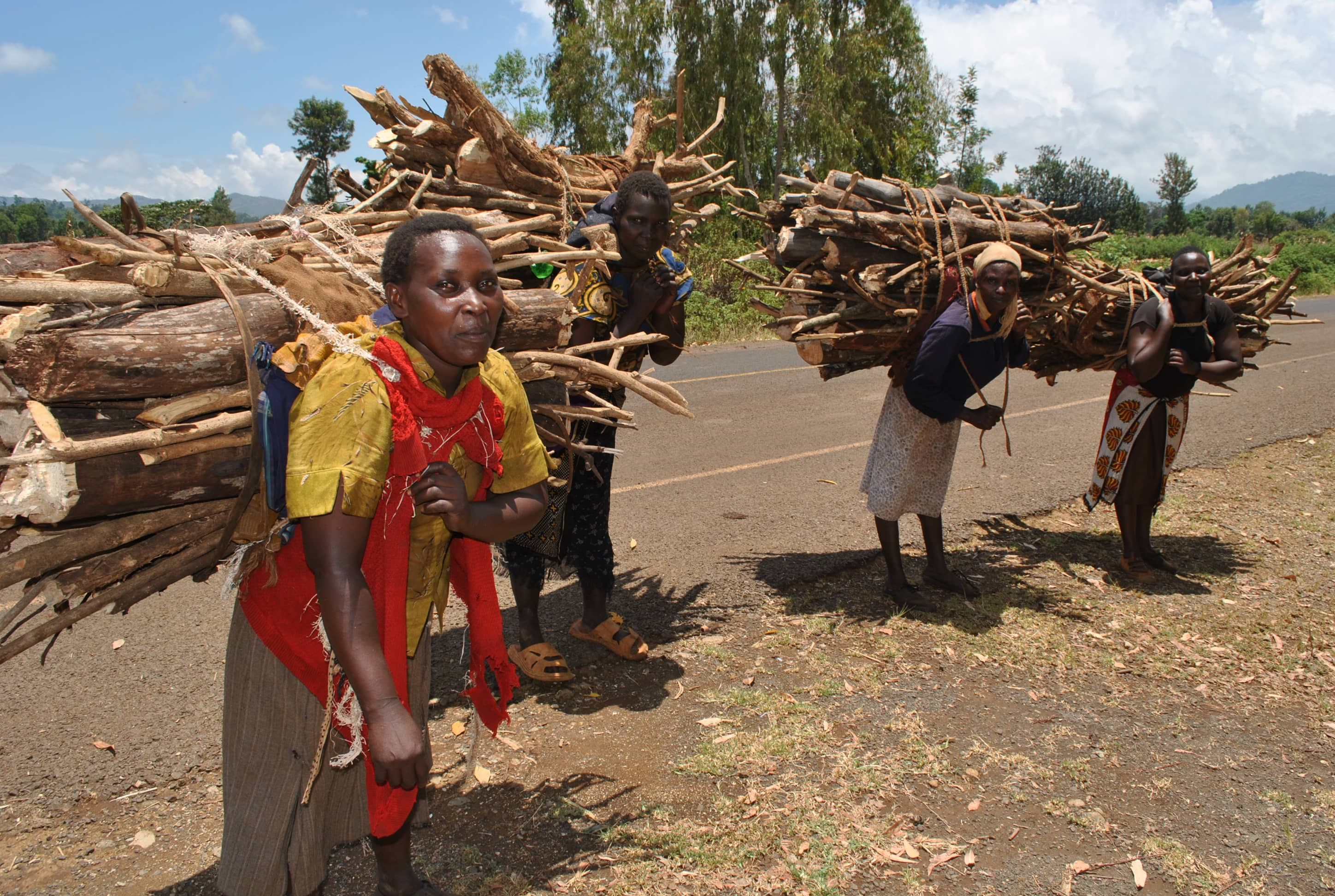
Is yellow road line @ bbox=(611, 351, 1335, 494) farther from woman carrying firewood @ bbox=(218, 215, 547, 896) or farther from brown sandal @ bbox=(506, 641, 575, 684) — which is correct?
woman carrying firewood @ bbox=(218, 215, 547, 896)

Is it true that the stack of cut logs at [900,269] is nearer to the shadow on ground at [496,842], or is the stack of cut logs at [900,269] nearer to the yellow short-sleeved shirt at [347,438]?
the shadow on ground at [496,842]

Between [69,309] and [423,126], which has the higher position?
[423,126]

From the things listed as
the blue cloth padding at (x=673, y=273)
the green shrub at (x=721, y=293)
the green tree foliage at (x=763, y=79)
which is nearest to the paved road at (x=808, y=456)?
the blue cloth padding at (x=673, y=273)

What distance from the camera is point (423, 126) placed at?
14.8 ft

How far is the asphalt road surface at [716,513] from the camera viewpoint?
134 inches

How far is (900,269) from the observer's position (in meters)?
4.61

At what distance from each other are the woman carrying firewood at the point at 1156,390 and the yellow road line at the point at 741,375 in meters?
6.22

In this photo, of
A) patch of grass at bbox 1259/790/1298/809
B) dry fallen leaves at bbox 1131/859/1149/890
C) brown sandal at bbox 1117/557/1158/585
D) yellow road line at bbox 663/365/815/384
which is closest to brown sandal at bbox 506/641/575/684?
dry fallen leaves at bbox 1131/859/1149/890

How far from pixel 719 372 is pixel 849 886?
10.1 m

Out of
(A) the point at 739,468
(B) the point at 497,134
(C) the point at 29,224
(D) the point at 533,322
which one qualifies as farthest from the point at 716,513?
(C) the point at 29,224

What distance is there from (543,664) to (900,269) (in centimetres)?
258

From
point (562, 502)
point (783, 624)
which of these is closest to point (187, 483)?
point (562, 502)

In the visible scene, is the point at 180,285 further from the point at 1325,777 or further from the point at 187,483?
the point at 1325,777

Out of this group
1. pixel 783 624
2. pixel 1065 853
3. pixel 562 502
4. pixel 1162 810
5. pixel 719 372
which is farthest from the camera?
pixel 719 372
